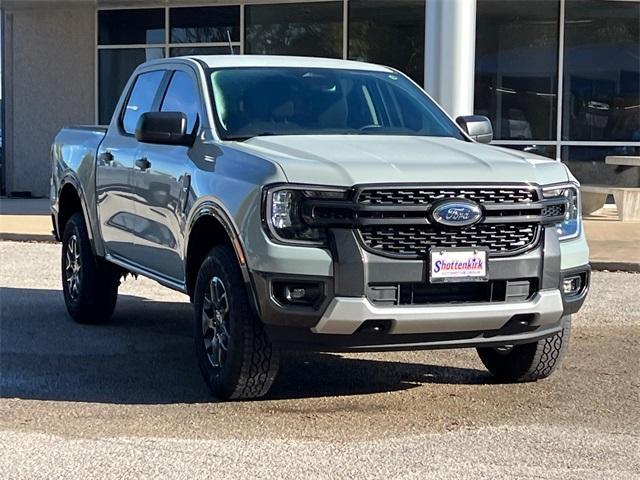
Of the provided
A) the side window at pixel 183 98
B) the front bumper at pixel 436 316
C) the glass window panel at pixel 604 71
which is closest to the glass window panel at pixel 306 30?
the glass window panel at pixel 604 71

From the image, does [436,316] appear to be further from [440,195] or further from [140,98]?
[140,98]

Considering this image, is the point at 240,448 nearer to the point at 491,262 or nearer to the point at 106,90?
the point at 491,262

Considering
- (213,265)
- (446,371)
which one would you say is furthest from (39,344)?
(446,371)

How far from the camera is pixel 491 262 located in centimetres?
550

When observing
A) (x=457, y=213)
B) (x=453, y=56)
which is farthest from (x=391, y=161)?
(x=453, y=56)

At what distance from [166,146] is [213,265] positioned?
1.28 metres

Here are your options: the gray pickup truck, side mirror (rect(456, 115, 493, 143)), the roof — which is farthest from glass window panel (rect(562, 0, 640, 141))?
the gray pickup truck

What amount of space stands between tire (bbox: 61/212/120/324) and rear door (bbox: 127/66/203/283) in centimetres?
112

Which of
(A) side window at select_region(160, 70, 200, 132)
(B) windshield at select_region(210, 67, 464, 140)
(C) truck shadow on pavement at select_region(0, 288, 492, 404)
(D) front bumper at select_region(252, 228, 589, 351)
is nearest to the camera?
(D) front bumper at select_region(252, 228, 589, 351)

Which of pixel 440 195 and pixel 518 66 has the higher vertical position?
pixel 518 66

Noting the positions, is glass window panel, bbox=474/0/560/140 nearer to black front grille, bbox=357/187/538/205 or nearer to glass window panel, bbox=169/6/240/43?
glass window panel, bbox=169/6/240/43

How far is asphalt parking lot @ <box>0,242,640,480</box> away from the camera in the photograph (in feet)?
15.9

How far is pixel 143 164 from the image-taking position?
7113 mm

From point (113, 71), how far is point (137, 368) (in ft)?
47.8
